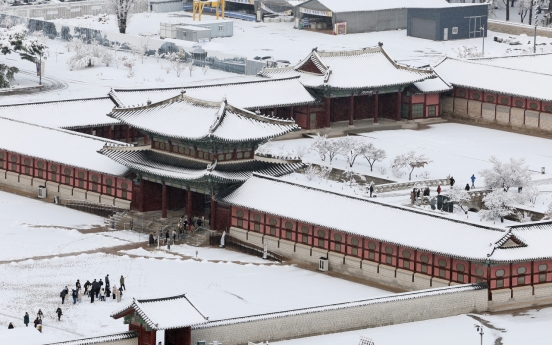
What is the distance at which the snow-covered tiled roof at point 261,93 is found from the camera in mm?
125875

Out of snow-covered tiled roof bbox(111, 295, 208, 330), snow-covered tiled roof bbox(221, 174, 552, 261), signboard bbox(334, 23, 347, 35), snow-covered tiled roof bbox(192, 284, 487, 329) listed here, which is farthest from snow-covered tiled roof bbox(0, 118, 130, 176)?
signboard bbox(334, 23, 347, 35)

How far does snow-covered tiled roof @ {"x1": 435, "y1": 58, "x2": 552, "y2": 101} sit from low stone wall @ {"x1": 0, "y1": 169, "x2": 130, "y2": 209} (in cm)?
4175

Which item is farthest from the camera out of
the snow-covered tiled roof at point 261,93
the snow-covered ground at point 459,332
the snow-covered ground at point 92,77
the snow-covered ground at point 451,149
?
the snow-covered ground at point 92,77

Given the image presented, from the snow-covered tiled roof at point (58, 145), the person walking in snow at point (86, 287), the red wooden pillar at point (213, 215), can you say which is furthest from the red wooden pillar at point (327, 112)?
the person walking in snow at point (86, 287)

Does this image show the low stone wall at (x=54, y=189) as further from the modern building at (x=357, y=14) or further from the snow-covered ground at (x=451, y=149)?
the modern building at (x=357, y=14)

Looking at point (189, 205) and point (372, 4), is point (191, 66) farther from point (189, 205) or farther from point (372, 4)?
point (189, 205)

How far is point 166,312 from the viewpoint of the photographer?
74.6 metres

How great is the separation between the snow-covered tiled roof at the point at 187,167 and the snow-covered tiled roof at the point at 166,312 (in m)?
23.1

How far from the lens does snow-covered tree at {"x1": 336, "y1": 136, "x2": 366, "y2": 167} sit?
116 metres

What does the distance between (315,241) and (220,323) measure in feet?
57.9

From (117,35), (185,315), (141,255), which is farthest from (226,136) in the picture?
(117,35)

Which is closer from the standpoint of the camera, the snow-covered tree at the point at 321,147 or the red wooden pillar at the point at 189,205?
the red wooden pillar at the point at 189,205

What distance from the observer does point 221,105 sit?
329 ft

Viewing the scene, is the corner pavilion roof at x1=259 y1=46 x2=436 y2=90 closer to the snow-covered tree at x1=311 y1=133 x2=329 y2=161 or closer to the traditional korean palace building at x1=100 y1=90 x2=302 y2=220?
the snow-covered tree at x1=311 y1=133 x2=329 y2=161
